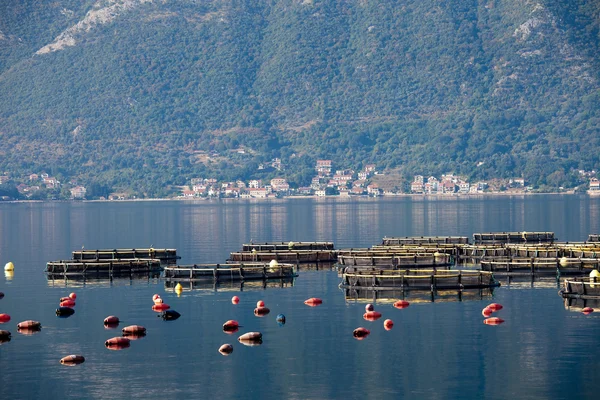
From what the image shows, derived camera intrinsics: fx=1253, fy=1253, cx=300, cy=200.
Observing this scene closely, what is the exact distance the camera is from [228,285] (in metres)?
85.4

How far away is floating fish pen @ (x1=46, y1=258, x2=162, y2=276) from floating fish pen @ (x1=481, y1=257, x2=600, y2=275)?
25.3 meters

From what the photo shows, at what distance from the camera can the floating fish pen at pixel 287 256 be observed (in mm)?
100312

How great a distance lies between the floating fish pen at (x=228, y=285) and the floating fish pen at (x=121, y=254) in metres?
18.0

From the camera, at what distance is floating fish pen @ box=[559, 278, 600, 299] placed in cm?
7225

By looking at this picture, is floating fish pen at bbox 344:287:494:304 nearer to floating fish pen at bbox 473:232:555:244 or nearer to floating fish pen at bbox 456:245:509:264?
floating fish pen at bbox 456:245:509:264

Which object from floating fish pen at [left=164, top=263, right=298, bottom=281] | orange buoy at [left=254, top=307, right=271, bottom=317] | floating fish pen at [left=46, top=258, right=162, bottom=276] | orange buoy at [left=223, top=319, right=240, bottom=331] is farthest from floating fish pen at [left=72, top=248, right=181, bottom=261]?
orange buoy at [left=223, top=319, right=240, bottom=331]

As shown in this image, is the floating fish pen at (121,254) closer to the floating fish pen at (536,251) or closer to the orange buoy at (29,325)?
the floating fish pen at (536,251)

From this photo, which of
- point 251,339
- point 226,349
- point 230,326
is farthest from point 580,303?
A: point 226,349

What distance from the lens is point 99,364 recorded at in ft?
193

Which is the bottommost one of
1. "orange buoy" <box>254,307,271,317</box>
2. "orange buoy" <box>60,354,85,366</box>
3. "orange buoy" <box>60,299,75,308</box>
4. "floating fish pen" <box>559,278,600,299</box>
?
"orange buoy" <box>60,354,85,366</box>

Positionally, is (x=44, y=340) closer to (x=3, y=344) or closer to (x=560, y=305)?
(x=3, y=344)

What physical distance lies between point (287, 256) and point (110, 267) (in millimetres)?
15700

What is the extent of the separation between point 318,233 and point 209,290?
8706cm

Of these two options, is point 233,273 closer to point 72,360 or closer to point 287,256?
point 287,256
